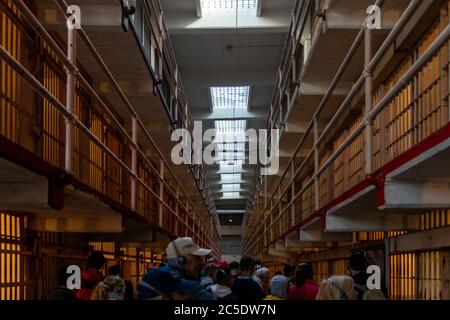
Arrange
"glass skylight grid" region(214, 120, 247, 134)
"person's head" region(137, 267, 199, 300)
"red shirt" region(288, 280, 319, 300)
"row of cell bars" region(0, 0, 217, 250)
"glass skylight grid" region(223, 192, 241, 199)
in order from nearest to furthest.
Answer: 1. "person's head" region(137, 267, 199, 300)
2. "red shirt" region(288, 280, 319, 300)
3. "row of cell bars" region(0, 0, 217, 250)
4. "glass skylight grid" region(214, 120, 247, 134)
5. "glass skylight grid" region(223, 192, 241, 199)

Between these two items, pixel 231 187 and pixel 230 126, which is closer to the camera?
pixel 230 126

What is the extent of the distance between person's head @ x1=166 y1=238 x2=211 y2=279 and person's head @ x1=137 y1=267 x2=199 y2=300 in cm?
20

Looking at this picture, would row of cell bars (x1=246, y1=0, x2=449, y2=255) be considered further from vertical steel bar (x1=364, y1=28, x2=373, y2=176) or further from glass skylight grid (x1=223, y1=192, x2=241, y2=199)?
glass skylight grid (x1=223, y1=192, x2=241, y2=199)

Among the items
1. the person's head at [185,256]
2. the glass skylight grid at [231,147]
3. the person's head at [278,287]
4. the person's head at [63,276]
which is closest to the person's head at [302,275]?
the person's head at [278,287]

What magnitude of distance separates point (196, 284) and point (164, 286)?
0.18m

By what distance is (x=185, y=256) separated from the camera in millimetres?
4141

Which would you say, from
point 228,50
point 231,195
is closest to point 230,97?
point 228,50

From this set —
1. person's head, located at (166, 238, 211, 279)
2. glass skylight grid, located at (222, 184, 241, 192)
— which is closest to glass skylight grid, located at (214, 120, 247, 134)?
glass skylight grid, located at (222, 184, 241, 192)

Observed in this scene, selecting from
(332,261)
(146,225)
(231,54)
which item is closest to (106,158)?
(146,225)

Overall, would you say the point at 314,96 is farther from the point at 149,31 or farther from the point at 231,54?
the point at 231,54

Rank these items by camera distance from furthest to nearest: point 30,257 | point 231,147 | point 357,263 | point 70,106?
1. point 231,147
2. point 30,257
3. point 70,106
4. point 357,263

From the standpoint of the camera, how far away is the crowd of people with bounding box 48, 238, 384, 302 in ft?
12.9

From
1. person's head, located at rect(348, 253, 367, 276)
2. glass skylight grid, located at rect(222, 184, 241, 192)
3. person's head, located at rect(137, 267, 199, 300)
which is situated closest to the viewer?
person's head, located at rect(137, 267, 199, 300)

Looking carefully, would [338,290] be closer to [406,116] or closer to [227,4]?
[406,116]
